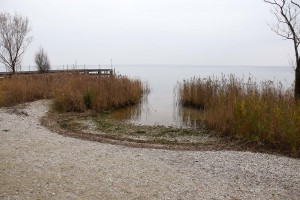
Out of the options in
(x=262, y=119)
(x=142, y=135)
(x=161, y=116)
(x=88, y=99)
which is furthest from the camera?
(x=161, y=116)

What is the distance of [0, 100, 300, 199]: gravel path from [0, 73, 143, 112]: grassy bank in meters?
5.38

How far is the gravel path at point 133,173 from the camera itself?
4262 mm

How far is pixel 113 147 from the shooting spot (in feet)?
22.1

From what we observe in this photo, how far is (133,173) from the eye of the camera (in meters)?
5.01

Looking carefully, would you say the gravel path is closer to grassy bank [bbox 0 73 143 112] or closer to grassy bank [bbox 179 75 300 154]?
grassy bank [bbox 179 75 300 154]

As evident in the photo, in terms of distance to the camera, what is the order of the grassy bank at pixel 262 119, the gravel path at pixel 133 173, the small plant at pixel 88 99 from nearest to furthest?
1. the gravel path at pixel 133 173
2. the grassy bank at pixel 262 119
3. the small plant at pixel 88 99

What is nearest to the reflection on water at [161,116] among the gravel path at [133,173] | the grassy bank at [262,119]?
the grassy bank at [262,119]

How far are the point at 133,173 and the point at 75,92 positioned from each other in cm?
826

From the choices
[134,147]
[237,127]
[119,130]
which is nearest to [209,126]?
[237,127]

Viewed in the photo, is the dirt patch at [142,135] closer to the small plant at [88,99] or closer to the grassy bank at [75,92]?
the grassy bank at [75,92]

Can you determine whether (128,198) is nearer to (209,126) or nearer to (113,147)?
(113,147)

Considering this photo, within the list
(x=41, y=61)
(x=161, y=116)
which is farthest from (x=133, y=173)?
(x=41, y=61)

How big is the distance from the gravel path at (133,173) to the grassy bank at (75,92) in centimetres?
538

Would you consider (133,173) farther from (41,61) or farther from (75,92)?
(41,61)
